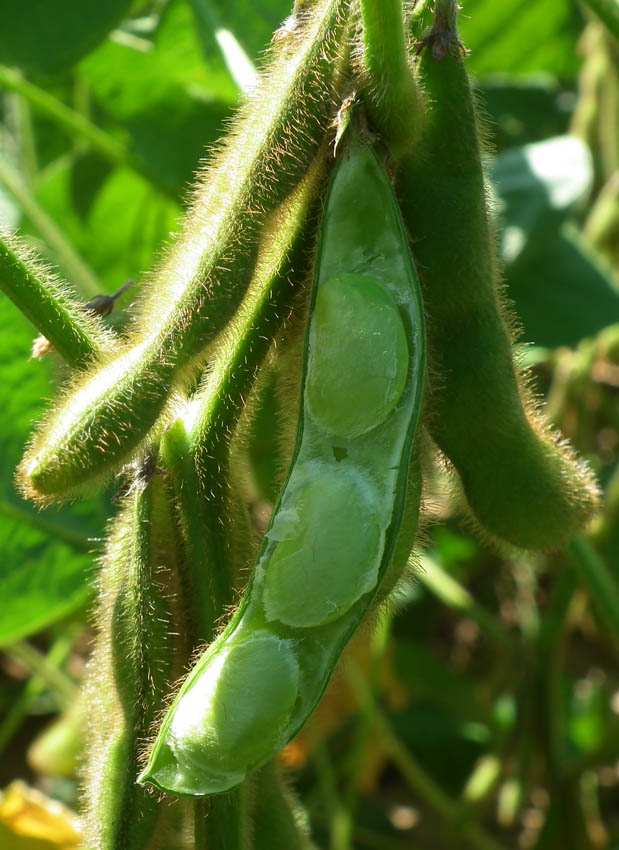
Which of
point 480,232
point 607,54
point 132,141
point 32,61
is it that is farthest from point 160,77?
point 480,232

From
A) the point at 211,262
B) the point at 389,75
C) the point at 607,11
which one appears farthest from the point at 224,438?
the point at 607,11

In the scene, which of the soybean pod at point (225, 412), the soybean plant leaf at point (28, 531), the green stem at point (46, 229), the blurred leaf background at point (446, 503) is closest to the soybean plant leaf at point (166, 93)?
the blurred leaf background at point (446, 503)

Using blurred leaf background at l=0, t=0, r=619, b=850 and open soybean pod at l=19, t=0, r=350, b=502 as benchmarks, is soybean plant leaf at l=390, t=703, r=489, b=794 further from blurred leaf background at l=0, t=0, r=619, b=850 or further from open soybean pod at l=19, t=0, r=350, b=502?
open soybean pod at l=19, t=0, r=350, b=502

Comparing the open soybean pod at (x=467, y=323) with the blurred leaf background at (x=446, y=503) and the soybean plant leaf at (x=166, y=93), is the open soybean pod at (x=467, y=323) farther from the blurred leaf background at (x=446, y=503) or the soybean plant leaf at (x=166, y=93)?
the soybean plant leaf at (x=166, y=93)

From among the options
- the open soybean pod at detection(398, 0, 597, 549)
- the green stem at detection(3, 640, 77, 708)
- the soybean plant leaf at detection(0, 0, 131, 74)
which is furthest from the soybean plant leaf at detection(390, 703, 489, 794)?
the soybean plant leaf at detection(0, 0, 131, 74)

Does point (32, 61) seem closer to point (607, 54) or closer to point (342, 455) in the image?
point (607, 54)
